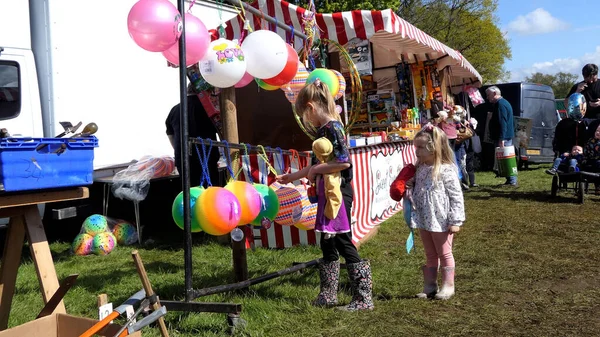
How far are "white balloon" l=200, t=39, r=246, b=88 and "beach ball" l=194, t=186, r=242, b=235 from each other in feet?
2.45

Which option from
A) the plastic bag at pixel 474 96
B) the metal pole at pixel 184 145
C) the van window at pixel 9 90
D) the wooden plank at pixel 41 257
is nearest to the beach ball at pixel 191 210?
the metal pole at pixel 184 145

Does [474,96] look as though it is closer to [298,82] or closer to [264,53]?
[298,82]

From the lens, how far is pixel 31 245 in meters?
2.78

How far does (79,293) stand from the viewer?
14.6 ft

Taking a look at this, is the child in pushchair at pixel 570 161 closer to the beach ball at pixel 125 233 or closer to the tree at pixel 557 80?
the beach ball at pixel 125 233

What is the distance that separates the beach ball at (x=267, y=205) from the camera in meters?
3.90

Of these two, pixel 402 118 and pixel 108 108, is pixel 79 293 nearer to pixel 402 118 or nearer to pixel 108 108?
pixel 108 108

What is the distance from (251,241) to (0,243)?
2906 millimetres

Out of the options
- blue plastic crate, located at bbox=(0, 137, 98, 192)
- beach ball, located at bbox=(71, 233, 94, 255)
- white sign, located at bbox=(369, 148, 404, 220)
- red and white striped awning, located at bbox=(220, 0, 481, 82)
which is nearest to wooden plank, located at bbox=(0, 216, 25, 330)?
blue plastic crate, located at bbox=(0, 137, 98, 192)

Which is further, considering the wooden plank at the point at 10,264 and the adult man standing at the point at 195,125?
the adult man standing at the point at 195,125

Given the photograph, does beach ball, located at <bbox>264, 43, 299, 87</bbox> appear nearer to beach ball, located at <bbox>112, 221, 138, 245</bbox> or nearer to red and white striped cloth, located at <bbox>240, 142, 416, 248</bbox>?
red and white striped cloth, located at <bbox>240, 142, 416, 248</bbox>

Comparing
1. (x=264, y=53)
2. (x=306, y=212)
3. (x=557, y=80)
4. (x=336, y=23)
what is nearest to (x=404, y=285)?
(x=306, y=212)

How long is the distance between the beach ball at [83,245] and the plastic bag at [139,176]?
56 centimetres

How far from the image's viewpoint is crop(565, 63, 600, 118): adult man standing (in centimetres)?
815
